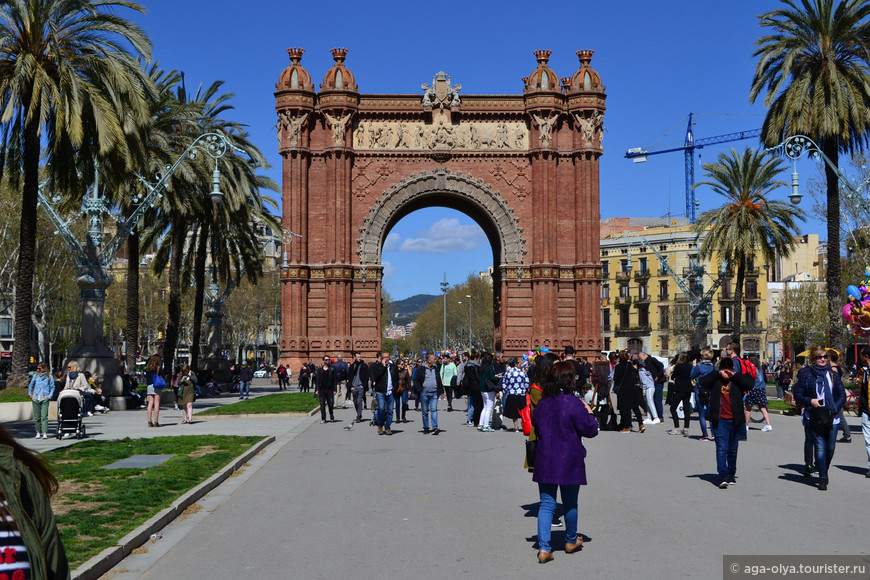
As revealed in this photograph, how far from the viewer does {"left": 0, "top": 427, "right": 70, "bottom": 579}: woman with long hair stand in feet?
9.18

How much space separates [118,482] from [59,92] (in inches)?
545

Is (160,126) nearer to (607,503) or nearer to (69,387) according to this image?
(69,387)

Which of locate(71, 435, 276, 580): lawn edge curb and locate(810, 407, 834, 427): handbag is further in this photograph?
locate(810, 407, 834, 427): handbag

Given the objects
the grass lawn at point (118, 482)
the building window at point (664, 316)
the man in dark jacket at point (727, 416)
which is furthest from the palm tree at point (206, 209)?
the building window at point (664, 316)

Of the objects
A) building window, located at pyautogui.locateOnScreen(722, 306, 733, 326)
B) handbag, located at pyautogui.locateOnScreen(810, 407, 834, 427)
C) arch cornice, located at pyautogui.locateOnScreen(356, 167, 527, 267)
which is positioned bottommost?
handbag, located at pyautogui.locateOnScreen(810, 407, 834, 427)

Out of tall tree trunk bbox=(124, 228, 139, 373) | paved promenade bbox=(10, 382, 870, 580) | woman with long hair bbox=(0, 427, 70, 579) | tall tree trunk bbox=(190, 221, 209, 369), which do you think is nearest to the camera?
woman with long hair bbox=(0, 427, 70, 579)

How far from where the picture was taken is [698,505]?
34.3 feet

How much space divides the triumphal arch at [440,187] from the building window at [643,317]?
4012 cm

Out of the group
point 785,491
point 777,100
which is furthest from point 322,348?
point 785,491

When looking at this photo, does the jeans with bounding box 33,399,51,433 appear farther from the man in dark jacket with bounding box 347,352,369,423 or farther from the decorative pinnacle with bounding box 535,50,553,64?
the decorative pinnacle with bounding box 535,50,553,64

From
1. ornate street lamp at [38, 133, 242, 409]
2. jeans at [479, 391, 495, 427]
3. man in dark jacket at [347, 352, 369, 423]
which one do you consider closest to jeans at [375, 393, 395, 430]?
jeans at [479, 391, 495, 427]

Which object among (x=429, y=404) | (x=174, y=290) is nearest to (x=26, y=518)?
(x=429, y=404)

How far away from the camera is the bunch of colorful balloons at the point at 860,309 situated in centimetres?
2119

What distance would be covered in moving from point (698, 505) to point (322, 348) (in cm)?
3671
